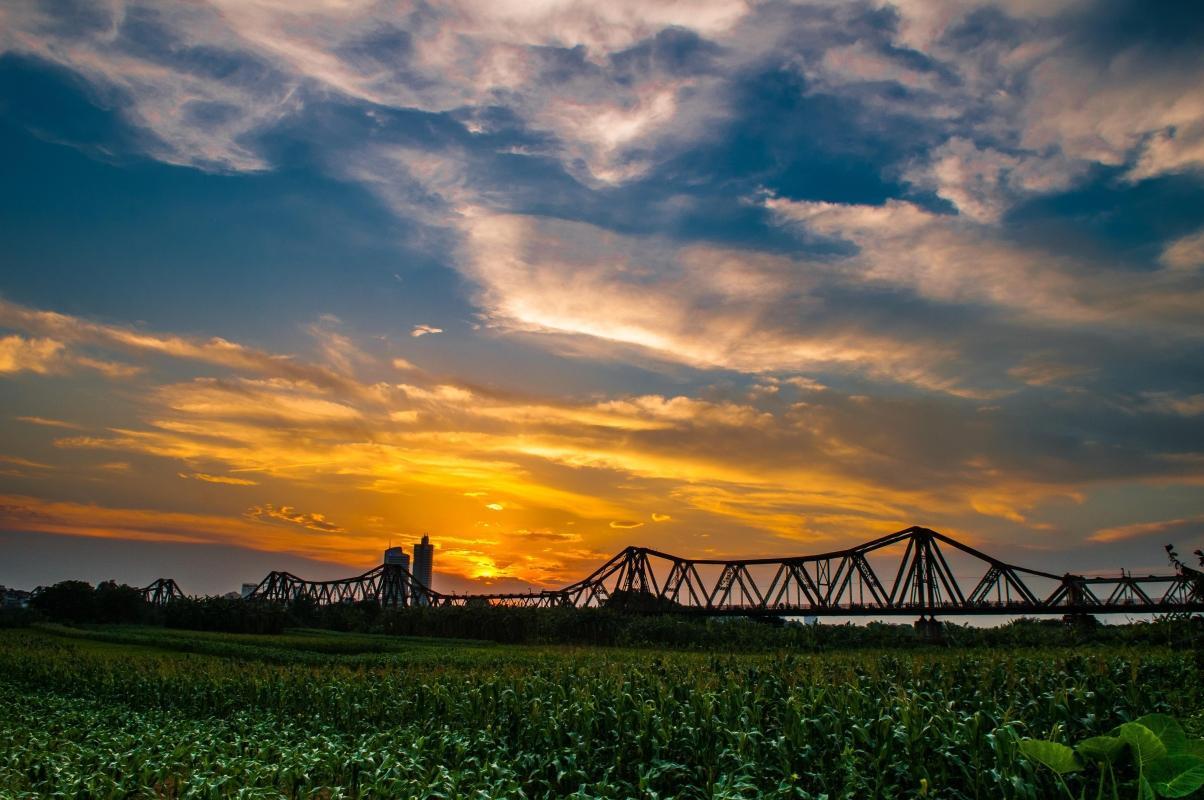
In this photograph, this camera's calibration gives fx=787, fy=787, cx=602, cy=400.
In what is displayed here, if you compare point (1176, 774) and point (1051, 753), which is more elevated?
point (1051, 753)

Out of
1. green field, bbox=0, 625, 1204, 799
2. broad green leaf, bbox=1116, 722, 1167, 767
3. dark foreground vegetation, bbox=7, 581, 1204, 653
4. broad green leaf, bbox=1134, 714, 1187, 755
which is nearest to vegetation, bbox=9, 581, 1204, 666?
dark foreground vegetation, bbox=7, 581, 1204, 653

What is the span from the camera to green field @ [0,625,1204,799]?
10.2 meters

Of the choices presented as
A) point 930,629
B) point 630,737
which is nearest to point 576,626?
point 930,629

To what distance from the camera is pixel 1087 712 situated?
12117 mm

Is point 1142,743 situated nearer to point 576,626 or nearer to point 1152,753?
point 1152,753

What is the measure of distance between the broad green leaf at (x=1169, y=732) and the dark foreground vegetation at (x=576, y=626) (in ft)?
54.6

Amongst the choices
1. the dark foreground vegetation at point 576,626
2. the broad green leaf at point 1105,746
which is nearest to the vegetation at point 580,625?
the dark foreground vegetation at point 576,626

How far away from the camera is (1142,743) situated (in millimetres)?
5301

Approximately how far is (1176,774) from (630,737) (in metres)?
8.28

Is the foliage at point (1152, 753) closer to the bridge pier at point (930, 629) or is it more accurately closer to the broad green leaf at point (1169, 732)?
the broad green leaf at point (1169, 732)

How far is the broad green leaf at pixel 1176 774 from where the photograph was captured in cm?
527

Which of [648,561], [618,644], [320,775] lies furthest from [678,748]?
[648,561]

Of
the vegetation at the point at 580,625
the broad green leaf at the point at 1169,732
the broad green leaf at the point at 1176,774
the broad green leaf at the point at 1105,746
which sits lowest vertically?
the vegetation at the point at 580,625

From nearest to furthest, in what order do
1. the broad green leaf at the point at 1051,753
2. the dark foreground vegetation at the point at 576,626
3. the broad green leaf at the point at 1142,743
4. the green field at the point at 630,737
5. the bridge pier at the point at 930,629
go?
the broad green leaf at the point at 1142,743 < the broad green leaf at the point at 1051,753 < the green field at the point at 630,737 < the dark foreground vegetation at the point at 576,626 < the bridge pier at the point at 930,629
